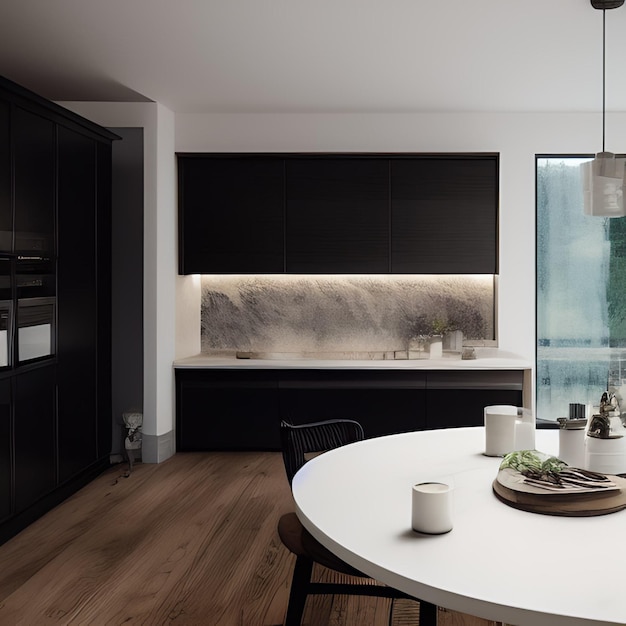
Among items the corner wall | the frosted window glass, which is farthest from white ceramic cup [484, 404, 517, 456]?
the frosted window glass

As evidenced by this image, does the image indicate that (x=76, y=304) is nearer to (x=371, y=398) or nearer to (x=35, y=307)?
(x=35, y=307)

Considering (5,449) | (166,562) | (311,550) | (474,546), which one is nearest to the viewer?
(474,546)

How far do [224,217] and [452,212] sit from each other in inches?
74.6

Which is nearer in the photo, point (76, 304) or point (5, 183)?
point (5, 183)

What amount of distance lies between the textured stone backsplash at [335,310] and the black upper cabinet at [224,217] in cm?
40

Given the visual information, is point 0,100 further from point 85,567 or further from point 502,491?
point 502,491

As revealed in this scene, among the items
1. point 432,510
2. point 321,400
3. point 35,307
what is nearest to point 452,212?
point 321,400

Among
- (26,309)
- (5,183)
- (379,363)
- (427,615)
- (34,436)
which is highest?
(5,183)

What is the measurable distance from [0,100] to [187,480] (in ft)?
8.82

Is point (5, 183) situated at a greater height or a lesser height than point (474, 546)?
greater

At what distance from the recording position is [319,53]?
4250 mm

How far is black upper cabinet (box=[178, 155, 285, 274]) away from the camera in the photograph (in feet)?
19.0

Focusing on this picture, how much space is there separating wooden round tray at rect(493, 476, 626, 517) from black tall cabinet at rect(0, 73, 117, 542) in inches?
109

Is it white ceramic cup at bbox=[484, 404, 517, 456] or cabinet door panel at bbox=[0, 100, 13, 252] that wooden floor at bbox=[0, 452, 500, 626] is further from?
cabinet door panel at bbox=[0, 100, 13, 252]
